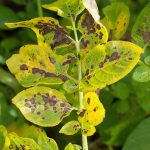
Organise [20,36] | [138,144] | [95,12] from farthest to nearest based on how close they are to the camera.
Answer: [20,36] < [138,144] < [95,12]

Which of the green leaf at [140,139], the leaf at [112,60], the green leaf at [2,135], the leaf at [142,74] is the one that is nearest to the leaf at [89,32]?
the leaf at [112,60]

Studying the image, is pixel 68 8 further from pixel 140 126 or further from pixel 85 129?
pixel 140 126

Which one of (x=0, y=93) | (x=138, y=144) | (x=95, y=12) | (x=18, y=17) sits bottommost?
(x=138, y=144)

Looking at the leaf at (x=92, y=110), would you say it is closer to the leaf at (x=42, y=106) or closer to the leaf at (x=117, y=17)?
the leaf at (x=42, y=106)

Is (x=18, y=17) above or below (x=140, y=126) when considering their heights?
above

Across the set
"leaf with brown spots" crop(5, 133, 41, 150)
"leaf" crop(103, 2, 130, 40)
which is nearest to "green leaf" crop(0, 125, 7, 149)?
"leaf with brown spots" crop(5, 133, 41, 150)

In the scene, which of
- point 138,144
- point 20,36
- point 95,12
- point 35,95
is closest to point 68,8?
point 95,12
